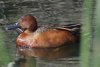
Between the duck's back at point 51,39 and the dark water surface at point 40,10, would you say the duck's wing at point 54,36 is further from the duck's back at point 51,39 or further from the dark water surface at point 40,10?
the dark water surface at point 40,10

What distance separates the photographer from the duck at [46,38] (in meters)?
6.85

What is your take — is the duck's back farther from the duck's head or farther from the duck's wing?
the duck's head

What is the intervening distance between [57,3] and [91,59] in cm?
826

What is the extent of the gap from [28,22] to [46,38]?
0.54 m

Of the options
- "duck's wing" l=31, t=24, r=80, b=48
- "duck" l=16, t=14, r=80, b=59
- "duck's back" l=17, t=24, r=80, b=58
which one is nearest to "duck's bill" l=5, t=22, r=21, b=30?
"duck" l=16, t=14, r=80, b=59

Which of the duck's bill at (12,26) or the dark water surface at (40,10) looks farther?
the dark water surface at (40,10)

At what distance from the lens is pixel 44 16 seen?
331 inches

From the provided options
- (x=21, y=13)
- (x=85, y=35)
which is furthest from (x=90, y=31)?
(x=21, y=13)

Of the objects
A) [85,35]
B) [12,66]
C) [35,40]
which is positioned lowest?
[35,40]

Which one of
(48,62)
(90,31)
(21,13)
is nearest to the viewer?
(90,31)

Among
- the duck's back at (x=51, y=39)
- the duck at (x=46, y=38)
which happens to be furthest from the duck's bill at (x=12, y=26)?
the duck's back at (x=51, y=39)

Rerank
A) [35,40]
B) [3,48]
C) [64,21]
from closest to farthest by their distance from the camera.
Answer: [3,48] → [35,40] → [64,21]

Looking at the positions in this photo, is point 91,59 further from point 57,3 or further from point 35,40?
point 57,3

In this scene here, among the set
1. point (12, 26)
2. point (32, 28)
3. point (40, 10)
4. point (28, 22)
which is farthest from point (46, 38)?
point (40, 10)
